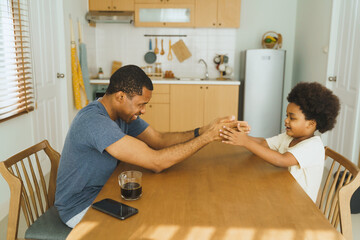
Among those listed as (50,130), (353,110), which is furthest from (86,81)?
(353,110)

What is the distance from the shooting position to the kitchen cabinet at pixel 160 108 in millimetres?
4660

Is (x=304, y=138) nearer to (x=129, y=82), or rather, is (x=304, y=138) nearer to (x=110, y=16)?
(x=129, y=82)

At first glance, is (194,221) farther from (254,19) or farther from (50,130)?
(254,19)

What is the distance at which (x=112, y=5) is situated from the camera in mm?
4754

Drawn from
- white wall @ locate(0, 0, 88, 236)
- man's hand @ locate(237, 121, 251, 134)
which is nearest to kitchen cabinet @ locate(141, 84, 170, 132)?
white wall @ locate(0, 0, 88, 236)

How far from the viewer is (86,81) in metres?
4.22

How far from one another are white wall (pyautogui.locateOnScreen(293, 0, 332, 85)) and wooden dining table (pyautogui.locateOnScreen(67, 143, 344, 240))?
2.89 m

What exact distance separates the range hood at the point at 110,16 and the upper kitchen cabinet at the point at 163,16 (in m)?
0.16

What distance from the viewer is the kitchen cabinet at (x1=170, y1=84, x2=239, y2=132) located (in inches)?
183

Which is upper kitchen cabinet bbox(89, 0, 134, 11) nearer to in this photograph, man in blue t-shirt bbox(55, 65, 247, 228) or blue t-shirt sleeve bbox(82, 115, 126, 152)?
man in blue t-shirt bbox(55, 65, 247, 228)

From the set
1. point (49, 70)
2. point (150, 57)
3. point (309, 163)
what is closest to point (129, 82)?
point (309, 163)

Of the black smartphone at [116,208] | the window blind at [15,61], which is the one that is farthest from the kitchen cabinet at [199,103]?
the black smartphone at [116,208]

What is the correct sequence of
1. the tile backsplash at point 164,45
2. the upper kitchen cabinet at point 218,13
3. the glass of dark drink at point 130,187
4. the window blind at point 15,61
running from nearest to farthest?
the glass of dark drink at point 130,187, the window blind at point 15,61, the upper kitchen cabinet at point 218,13, the tile backsplash at point 164,45

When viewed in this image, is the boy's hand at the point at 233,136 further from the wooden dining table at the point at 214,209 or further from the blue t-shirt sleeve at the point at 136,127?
the blue t-shirt sleeve at the point at 136,127
